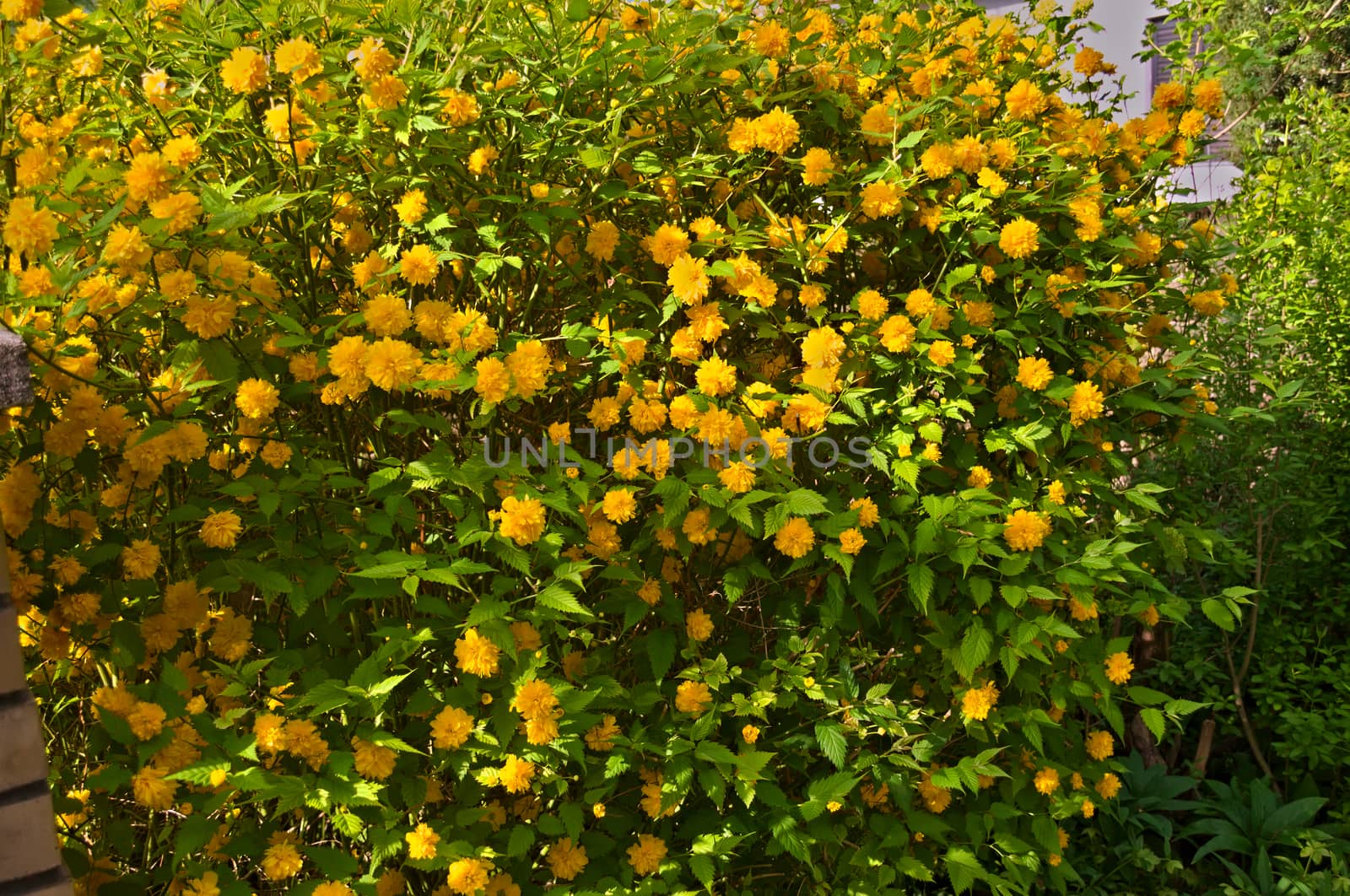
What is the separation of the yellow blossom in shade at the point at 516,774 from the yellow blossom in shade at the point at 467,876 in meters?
0.14

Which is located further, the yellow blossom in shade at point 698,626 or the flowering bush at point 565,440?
the yellow blossom in shade at point 698,626

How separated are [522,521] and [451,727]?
38 cm

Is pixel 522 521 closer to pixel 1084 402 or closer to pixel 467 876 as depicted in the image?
pixel 467 876

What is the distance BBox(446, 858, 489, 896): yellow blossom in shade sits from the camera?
1.73 meters

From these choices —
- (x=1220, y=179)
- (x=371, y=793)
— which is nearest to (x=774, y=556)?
(x=371, y=793)

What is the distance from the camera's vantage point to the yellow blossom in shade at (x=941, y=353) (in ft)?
7.06

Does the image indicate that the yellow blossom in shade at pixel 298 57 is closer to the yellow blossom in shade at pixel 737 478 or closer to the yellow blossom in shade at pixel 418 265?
the yellow blossom in shade at pixel 418 265

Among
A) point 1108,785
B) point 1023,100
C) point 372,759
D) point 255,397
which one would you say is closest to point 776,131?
point 1023,100

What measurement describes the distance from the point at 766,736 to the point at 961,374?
889 millimetres

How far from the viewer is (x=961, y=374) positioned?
7.28 ft

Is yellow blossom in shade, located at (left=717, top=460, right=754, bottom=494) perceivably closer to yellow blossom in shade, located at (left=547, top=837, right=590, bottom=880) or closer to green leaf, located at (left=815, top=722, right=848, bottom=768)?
green leaf, located at (left=815, top=722, right=848, bottom=768)

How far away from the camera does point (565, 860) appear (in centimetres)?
196

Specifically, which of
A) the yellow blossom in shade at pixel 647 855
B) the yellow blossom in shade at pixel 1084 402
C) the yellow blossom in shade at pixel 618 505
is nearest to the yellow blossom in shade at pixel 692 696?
the yellow blossom in shade at pixel 647 855

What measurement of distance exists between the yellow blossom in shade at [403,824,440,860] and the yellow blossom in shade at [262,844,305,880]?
185 millimetres
